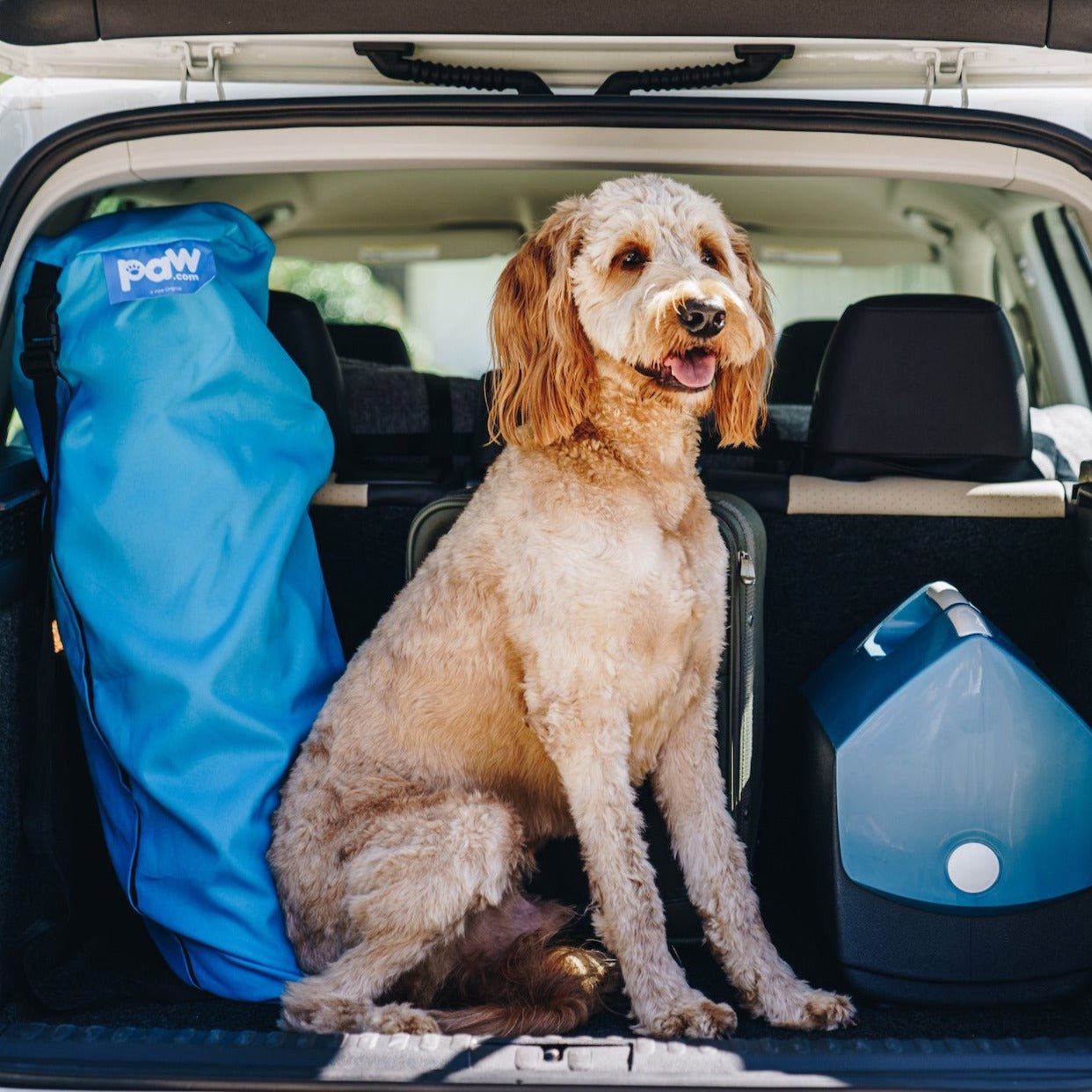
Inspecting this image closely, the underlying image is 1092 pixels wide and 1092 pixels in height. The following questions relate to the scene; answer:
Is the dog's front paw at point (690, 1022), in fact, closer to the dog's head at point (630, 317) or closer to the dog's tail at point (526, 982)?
the dog's tail at point (526, 982)

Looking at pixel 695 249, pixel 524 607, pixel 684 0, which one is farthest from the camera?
pixel 695 249

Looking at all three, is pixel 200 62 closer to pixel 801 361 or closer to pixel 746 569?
pixel 746 569

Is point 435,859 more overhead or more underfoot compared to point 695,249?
more underfoot

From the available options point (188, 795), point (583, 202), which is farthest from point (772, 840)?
point (583, 202)

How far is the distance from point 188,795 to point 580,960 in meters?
0.80

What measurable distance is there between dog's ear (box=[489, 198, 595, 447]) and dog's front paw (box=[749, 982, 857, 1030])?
1.13 m

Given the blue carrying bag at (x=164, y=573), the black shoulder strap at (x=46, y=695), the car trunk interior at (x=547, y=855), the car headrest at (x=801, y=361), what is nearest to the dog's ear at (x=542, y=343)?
the car trunk interior at (x=547, y=855)

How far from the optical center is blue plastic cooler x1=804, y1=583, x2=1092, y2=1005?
2092mm

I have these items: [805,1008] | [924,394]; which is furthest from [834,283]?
[805,1008]

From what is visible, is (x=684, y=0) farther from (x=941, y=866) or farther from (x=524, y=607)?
(x=941, y=866)

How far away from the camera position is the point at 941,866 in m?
2.12

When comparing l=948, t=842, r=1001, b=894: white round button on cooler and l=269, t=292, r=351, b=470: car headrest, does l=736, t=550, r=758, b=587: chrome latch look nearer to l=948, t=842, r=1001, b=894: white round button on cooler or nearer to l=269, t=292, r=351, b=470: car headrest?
l=948, t=842, r=1001, b=894: white round button on cooler

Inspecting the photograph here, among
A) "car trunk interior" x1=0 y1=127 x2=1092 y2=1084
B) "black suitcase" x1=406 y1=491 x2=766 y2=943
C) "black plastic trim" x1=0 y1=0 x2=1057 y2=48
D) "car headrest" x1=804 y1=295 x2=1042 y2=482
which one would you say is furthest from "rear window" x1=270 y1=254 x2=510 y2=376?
"black plastic trim" x1=0 y1=0 x2=1057 y2=48

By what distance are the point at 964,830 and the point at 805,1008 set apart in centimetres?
43
